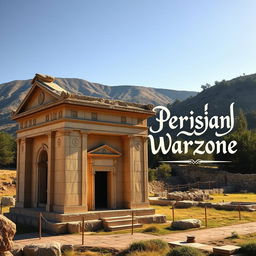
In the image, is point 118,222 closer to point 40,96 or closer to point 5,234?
point 40,96

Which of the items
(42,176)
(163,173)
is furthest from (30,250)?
(163,173)

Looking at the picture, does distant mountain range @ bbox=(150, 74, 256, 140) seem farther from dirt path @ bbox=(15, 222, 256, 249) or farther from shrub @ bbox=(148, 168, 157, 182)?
dirt path @ bbox=(15, 222, 256, 249)

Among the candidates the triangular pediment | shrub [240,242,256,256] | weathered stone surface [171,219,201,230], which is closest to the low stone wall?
weathered stone surface [171,219,201,230]

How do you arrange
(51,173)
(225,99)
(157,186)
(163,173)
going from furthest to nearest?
(225,99), (163,173), (157,186), (51,173)

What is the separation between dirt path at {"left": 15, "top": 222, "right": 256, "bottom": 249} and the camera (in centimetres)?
1362

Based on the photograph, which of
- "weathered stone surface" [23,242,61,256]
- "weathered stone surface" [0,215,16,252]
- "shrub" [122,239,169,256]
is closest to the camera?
"weathered stone surface" [0,215,16,252]

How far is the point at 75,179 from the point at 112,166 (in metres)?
3.01

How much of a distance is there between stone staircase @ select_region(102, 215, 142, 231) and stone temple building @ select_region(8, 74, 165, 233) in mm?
54

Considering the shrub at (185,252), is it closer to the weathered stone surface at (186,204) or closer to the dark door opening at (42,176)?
the dark door opening at (42,176)

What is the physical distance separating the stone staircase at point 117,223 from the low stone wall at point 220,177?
31208 millimetres

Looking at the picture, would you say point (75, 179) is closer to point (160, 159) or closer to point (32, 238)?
point (32, 238)

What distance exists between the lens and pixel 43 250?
32.9 ft

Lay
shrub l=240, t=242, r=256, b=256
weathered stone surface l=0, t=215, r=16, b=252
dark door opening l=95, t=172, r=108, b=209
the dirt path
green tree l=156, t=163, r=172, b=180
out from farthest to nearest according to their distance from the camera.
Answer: green tree l=156, t=163, r=172, b=180 → dark door opening l=95, t=172, r=108, b=209 → the dirt path → shrub l=240, t=242, r=256, b=256 → weathered stone surface l=0, t=215, r=16, b=252

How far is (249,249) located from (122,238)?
19.1 ft
